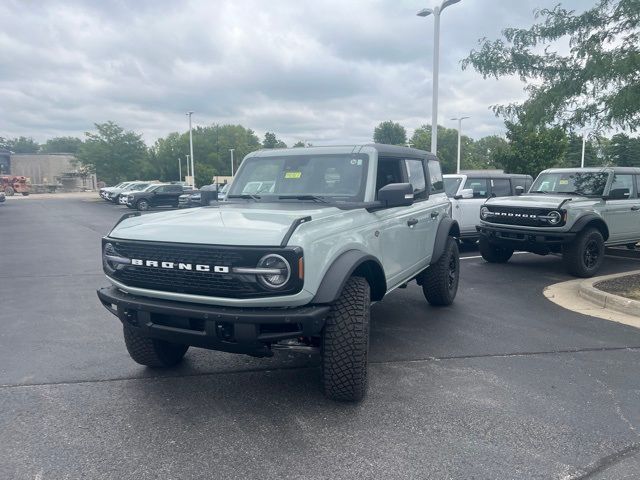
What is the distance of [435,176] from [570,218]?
3140 millimetres

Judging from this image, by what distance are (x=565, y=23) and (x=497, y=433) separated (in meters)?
5.96

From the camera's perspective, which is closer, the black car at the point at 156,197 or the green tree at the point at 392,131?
the black car at the point at 156,197

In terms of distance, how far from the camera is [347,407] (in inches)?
147

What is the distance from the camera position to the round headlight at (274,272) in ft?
10.7

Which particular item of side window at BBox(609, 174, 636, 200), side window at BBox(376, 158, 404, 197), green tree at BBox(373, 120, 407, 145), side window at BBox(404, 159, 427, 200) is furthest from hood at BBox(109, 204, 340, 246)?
green tree at BBox(373, 120, 407, 145)

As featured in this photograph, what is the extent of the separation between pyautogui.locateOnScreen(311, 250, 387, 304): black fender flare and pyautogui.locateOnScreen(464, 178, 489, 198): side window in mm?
8099

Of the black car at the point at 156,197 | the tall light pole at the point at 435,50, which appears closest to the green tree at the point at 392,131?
the black car at the point at 156,197

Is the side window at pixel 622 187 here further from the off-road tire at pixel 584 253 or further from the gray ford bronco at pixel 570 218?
the off-road tire at pixel 584 253

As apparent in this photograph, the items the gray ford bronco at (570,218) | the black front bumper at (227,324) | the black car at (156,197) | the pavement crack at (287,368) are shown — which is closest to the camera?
the black front bumper at (227,324)

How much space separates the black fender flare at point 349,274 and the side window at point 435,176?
2.34m

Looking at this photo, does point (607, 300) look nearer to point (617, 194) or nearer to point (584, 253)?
point (584, 253)

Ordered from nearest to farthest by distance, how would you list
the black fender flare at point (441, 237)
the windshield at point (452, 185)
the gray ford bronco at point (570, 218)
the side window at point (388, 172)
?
the side window at point (388, 172)
the black fender flare at point (441, 237)
the gray ford bronco at point (570, 218)
the windshield at point (452, 185)

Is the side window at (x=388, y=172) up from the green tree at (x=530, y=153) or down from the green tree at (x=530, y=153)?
down

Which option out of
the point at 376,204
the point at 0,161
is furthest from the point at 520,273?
the point at 0,161
